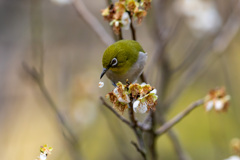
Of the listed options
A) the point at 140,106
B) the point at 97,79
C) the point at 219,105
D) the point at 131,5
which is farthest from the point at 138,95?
the point at 97,79

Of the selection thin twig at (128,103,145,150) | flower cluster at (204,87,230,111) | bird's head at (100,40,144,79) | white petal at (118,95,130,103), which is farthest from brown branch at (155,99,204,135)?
white petal at (118,95,130,103)

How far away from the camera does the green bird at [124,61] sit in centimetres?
112

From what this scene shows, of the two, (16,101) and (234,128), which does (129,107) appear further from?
(16,101)

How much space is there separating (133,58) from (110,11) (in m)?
0.18

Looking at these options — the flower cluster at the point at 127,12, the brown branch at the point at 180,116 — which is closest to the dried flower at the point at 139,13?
the flower cluster at the point at 127,12

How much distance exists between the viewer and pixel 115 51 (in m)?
1.12

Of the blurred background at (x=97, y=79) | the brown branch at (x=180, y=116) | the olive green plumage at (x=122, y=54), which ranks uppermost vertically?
the blurred background at (x=97, y=79)

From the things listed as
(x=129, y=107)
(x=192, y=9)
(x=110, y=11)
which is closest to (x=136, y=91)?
(x=129, y=107)

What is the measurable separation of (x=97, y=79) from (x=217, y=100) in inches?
78.0

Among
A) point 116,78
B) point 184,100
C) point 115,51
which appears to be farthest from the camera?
point 184,100

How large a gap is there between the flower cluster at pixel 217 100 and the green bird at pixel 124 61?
0.30 meters

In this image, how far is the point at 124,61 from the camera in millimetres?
1188

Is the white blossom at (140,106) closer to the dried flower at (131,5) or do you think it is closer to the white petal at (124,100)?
the white petal at (124,100)

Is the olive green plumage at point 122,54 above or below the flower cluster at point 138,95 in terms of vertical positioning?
above
